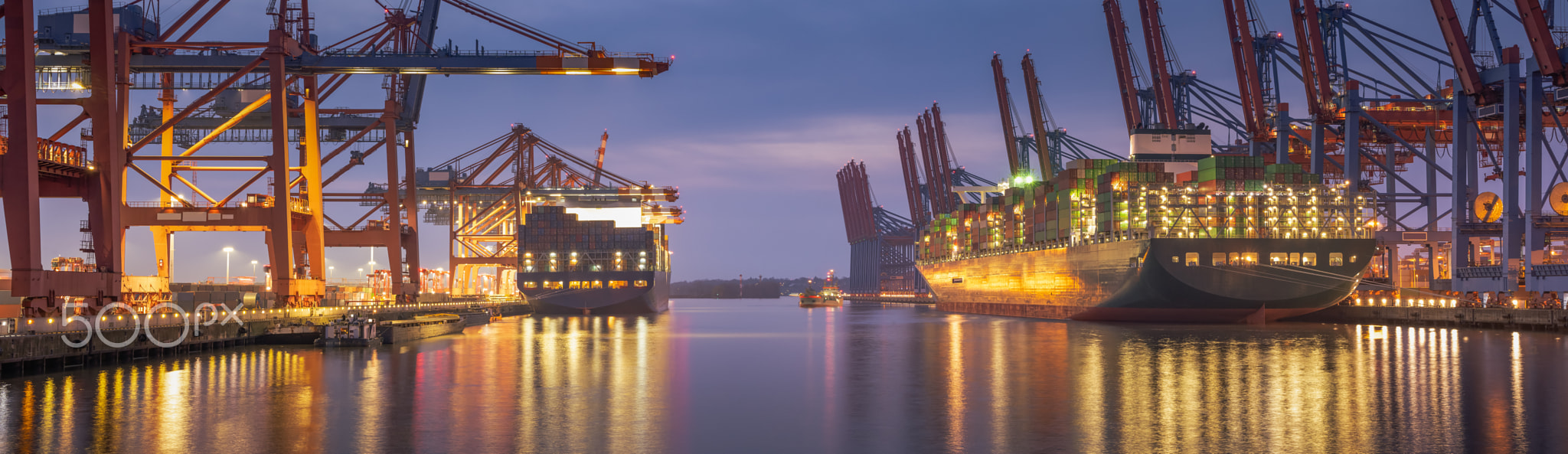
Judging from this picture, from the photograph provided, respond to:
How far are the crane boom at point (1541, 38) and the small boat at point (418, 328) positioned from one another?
54.5 meters

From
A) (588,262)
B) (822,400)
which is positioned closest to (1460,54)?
(822,400)

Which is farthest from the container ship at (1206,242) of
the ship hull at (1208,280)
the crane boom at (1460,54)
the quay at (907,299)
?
the quay at (907,299)

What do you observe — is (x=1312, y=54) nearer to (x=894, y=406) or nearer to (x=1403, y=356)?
(x=1403, y=356)

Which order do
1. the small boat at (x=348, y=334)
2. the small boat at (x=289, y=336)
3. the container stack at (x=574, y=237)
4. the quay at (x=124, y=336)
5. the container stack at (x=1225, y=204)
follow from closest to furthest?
1. the quay at (x=124, y=336)
2. the small boat at (x=348, y=334)
3. the small boat at (x=289, y=336)
4. the container stack at (x=1225, y=204)
5. the container stack at (x=574, y=237)

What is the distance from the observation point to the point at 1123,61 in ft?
291

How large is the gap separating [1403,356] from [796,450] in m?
27.9

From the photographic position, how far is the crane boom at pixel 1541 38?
5538 centimetres

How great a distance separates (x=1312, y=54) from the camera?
230ft

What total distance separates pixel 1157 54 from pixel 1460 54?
75.5 feet

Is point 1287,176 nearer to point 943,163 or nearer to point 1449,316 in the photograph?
point 1449,316

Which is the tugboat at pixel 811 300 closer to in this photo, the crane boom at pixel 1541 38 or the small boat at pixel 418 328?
the small boat at pixel 418 328

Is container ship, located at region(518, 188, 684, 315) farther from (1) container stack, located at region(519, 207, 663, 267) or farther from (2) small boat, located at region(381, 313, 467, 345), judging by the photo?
(2) small boat, located at region(381, 313, 467, 345)

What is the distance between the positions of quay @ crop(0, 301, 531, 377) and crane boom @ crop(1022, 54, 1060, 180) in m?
60.5

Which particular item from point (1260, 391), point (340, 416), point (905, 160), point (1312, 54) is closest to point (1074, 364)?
point (1260, 391)
